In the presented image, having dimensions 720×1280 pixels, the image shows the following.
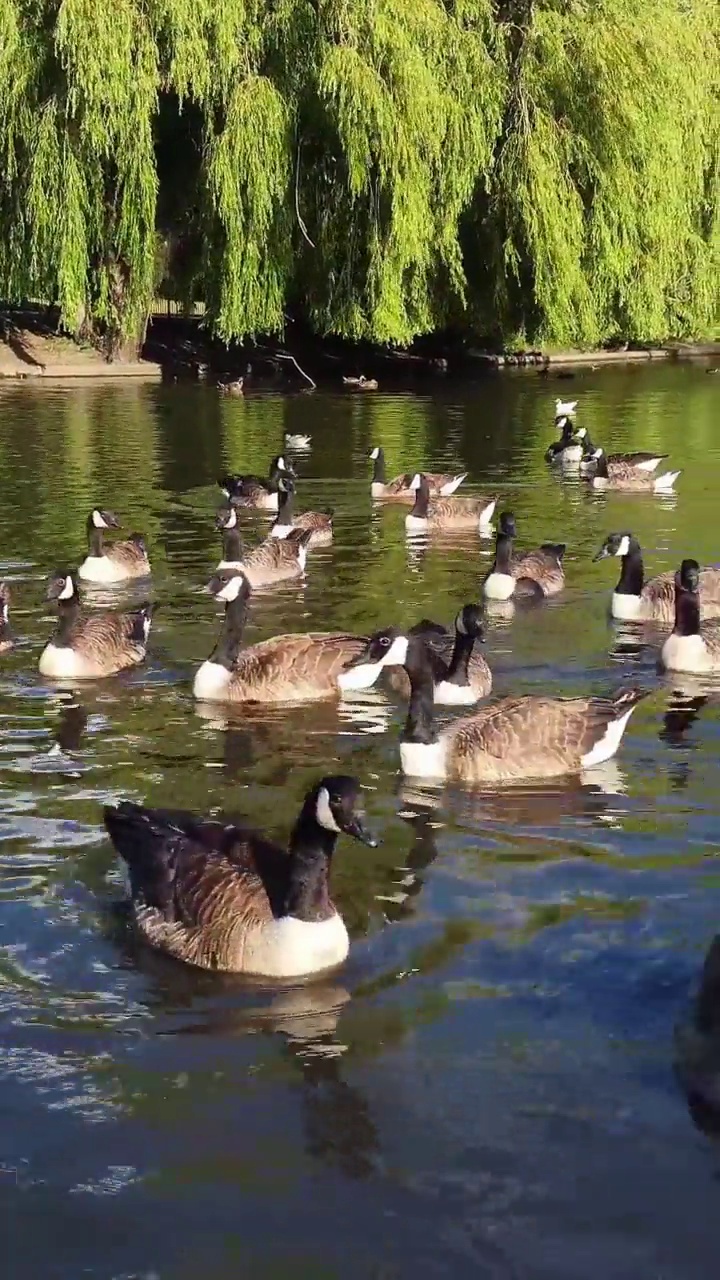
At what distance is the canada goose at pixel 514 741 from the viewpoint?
9297 millimetres

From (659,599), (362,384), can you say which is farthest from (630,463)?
(362,384)

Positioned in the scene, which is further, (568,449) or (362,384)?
(362,384)

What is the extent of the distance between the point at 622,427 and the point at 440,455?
4.47 metres

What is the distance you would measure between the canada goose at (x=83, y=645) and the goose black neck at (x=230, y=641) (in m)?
0.98

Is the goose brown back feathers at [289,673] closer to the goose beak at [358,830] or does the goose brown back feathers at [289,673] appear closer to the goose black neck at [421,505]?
the goose beak at [358,830]

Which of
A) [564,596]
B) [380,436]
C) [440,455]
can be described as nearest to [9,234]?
[380,436]

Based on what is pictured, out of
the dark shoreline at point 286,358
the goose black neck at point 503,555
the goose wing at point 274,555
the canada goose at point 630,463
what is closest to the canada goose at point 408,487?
the canada goose at point 630,463

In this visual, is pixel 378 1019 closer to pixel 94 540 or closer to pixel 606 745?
pixel 606 745

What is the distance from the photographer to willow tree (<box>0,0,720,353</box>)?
29.3 m

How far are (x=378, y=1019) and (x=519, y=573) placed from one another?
332 inches

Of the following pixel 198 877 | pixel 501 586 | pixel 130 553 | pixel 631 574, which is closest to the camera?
A: pixel 198 877

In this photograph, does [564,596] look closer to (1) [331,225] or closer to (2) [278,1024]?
(2) [278,1024]

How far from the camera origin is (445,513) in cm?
1864

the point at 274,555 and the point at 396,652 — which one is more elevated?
the point at 396,652
